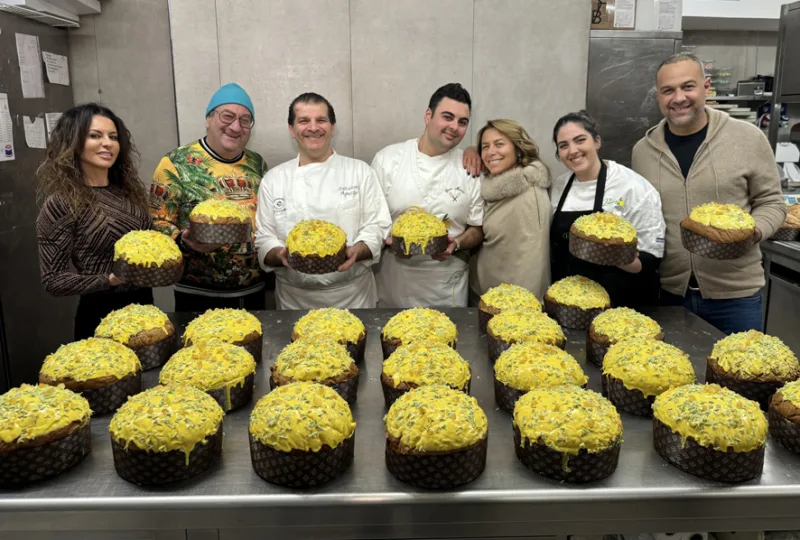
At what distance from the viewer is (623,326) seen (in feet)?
8.20

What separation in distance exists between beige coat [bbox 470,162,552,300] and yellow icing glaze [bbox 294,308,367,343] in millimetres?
1236

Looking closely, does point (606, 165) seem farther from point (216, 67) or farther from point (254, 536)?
point (216, 67)

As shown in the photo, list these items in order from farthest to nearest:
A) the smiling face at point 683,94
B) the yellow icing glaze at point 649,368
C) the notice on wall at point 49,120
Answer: the notice on wall at point 49,120, the smiling face at point 683,94, the yellow icing glaze at point 649,368

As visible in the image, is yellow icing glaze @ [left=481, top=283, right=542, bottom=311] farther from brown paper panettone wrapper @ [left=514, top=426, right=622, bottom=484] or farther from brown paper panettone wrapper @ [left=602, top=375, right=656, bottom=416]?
brown paper panettone wrapper @ [left=514, top=426, right=622, bottom=484]

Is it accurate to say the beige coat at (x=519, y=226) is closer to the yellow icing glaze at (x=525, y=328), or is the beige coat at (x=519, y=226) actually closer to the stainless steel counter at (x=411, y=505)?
the yellow icing glaze at (x=525, y=328)

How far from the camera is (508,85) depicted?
4789 millimetres

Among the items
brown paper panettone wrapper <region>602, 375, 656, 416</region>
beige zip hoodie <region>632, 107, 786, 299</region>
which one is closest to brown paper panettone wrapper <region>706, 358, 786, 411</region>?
brown paper panettone wrapper <region>602, 375, 656, 416</region>

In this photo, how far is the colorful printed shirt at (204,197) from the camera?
11.4 ft

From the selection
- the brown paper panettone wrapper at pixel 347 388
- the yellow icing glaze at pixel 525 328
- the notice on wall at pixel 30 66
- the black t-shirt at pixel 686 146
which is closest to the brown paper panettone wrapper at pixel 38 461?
the brown paper panettone wrapper at pixel 347 388

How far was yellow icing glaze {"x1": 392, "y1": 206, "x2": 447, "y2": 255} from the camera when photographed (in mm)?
3207

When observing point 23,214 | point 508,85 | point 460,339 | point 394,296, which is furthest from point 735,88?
point 23,214

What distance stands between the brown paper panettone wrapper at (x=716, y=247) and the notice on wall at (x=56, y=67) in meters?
4.36

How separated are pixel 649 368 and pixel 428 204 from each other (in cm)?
190

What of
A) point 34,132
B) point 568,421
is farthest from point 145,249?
point 34,132
